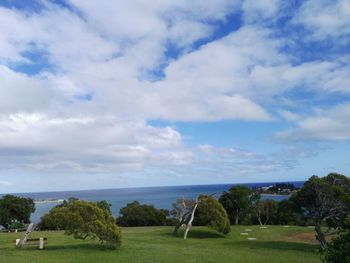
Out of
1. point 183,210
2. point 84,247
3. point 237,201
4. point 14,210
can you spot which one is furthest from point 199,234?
point 14,210

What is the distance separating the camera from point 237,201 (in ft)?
227

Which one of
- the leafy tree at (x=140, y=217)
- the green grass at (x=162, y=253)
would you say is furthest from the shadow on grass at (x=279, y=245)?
the leafy tree at (x=140, y=217)

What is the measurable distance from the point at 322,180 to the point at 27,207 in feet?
167

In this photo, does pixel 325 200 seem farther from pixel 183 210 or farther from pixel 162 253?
pixel 183 210

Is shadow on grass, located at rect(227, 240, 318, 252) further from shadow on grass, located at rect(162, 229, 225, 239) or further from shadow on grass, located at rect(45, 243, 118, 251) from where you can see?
shadow on grass, located at rect(45, 243, 118, 251)

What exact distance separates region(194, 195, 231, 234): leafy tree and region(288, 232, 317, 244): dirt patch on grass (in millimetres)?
6961

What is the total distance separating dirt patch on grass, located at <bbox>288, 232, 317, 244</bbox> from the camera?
4190 centimetres

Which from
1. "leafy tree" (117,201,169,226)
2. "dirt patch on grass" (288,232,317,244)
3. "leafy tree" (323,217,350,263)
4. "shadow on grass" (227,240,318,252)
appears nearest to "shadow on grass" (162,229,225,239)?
"dirt patch on grass" (288,232,317,244)

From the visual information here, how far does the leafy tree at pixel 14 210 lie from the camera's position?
68062mm

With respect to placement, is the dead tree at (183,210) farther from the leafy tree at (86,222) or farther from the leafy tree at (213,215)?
the leafy tree at (86,222)

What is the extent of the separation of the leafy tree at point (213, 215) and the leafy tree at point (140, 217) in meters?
23.5

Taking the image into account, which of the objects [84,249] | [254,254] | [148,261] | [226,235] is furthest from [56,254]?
[226,235]

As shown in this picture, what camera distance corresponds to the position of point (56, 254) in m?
28.4

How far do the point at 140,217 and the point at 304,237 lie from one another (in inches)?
1289
